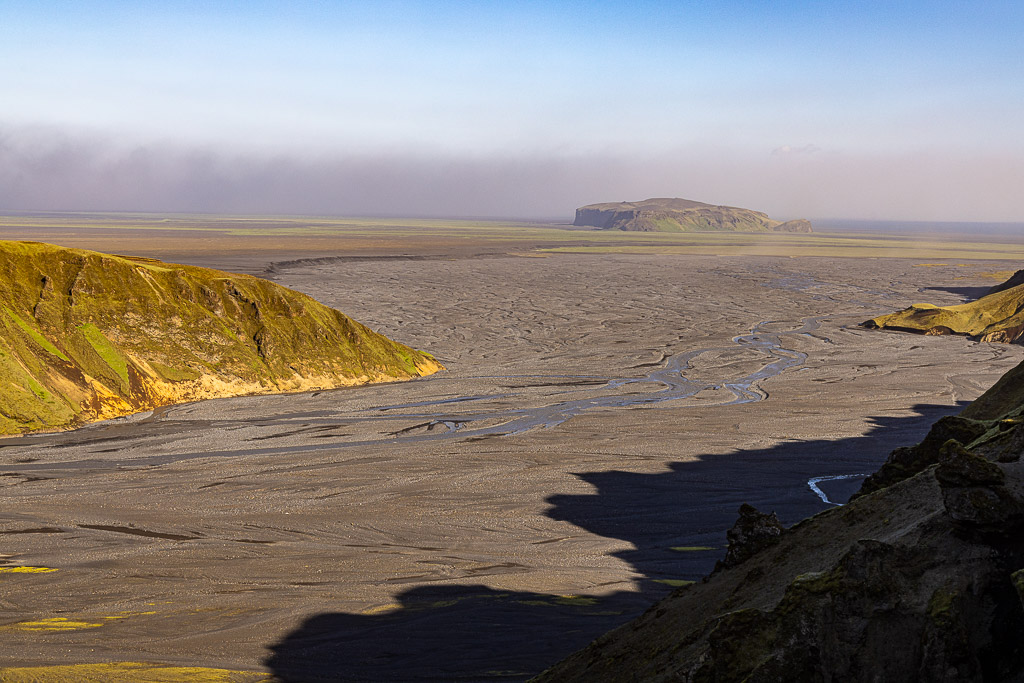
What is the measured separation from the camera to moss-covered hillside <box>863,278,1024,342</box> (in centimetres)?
5275

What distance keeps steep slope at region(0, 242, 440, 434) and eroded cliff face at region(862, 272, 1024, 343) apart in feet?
103

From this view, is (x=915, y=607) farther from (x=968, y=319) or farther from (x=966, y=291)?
(x=966, y=291)

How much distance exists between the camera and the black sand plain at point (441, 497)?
12.4m

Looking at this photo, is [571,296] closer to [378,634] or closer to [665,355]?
[665,355]

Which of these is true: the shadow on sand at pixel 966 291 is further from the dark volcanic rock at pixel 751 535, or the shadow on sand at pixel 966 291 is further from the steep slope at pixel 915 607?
the steep slope at pixel 915 607

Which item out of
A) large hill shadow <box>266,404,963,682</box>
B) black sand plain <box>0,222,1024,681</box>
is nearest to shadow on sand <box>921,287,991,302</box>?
black sand plain <box>0,222,1024,681</box>

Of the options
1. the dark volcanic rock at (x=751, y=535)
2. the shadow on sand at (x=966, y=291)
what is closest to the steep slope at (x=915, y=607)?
the dark volcanic rock at (x=751, y=535)

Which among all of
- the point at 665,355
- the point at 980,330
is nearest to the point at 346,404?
the point at 665,355

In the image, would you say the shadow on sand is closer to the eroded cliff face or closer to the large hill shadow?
the eroded cliff face

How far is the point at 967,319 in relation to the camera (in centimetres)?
5466

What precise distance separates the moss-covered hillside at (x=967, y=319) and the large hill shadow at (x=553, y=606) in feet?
119

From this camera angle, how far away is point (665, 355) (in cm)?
4334

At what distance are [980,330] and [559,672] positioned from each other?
51.8 metres

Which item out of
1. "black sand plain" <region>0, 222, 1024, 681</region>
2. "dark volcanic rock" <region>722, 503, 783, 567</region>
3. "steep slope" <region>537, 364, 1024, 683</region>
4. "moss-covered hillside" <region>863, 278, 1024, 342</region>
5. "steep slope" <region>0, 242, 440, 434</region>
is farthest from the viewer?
"moss-covered hillside" <region>863, 278, 1024, 342</region>
